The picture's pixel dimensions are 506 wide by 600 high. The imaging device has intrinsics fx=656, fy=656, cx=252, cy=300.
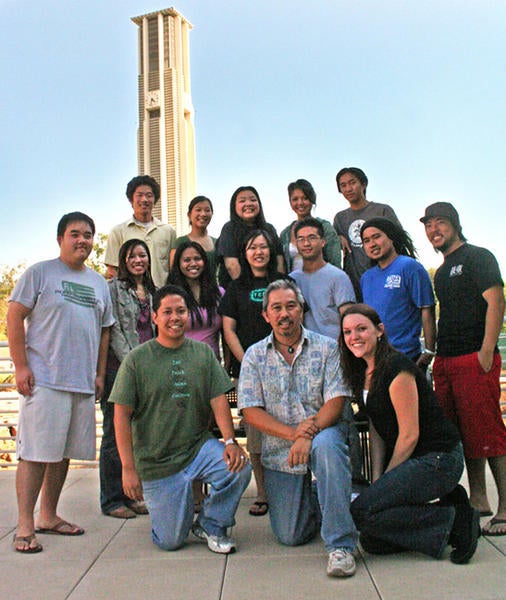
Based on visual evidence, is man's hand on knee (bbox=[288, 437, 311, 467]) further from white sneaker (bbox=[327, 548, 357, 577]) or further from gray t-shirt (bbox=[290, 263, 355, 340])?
gray t-shirt (bbox=[290, 263, 355, 340])

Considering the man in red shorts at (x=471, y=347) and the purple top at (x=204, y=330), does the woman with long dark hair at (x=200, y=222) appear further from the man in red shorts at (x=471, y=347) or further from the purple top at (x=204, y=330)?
the man in red shorts at (x=471, y=347)

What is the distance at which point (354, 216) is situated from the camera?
16.3 feet

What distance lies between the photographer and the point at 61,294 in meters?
3.71

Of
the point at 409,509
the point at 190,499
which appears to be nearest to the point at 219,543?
the point at 190,499

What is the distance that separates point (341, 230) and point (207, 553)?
104 inches

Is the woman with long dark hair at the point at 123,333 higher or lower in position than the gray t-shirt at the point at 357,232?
lower

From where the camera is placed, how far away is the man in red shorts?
3.61 m

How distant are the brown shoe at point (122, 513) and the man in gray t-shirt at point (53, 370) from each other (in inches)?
15.3

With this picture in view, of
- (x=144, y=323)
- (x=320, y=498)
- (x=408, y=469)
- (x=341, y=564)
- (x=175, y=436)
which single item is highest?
(x=144, y=323)

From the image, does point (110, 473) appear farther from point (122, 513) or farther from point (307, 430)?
point (307, 430)

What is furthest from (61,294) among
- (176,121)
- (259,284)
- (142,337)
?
(176,121)

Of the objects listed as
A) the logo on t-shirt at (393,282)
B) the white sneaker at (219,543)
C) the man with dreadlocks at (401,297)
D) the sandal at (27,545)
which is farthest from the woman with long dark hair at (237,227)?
the sandal at (27,545)

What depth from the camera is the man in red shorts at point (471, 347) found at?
361 centimetres

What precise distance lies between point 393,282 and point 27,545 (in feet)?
8.22
